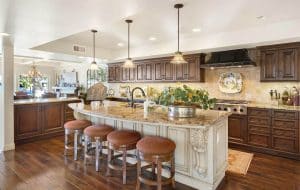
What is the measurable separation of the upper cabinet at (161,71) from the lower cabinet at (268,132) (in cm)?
165

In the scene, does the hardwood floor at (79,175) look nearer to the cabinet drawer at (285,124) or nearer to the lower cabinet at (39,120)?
the cabinet drawer at (285,124)

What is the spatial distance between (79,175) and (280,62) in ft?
14.5

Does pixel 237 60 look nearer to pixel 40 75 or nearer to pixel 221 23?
pixel 221 23

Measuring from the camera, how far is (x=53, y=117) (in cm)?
529

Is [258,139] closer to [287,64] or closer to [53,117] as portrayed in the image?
[287,64]

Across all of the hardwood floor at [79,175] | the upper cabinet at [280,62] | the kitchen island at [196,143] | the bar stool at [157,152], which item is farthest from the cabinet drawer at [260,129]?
the bar stool at [157,152]

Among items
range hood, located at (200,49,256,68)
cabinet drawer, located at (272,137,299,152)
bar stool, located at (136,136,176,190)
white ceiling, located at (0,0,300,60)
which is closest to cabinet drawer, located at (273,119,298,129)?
cabinet drawer, located at (272,137,299,152)

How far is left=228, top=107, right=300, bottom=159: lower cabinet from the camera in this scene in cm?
371

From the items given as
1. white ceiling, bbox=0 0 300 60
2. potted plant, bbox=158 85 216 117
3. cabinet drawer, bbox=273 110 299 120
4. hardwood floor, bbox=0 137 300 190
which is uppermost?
white ceiling, bbox=0 0 300 60

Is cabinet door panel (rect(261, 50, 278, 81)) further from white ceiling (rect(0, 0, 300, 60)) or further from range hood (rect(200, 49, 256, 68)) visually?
white ceiling (rect(0, 0, 300, 60))

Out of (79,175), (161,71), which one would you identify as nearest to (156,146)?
(79,175)

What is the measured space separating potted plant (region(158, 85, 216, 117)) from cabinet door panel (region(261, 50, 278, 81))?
2448 millimetres

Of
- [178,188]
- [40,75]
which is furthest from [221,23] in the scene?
[40,75]

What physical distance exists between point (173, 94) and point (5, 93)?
3808mm
